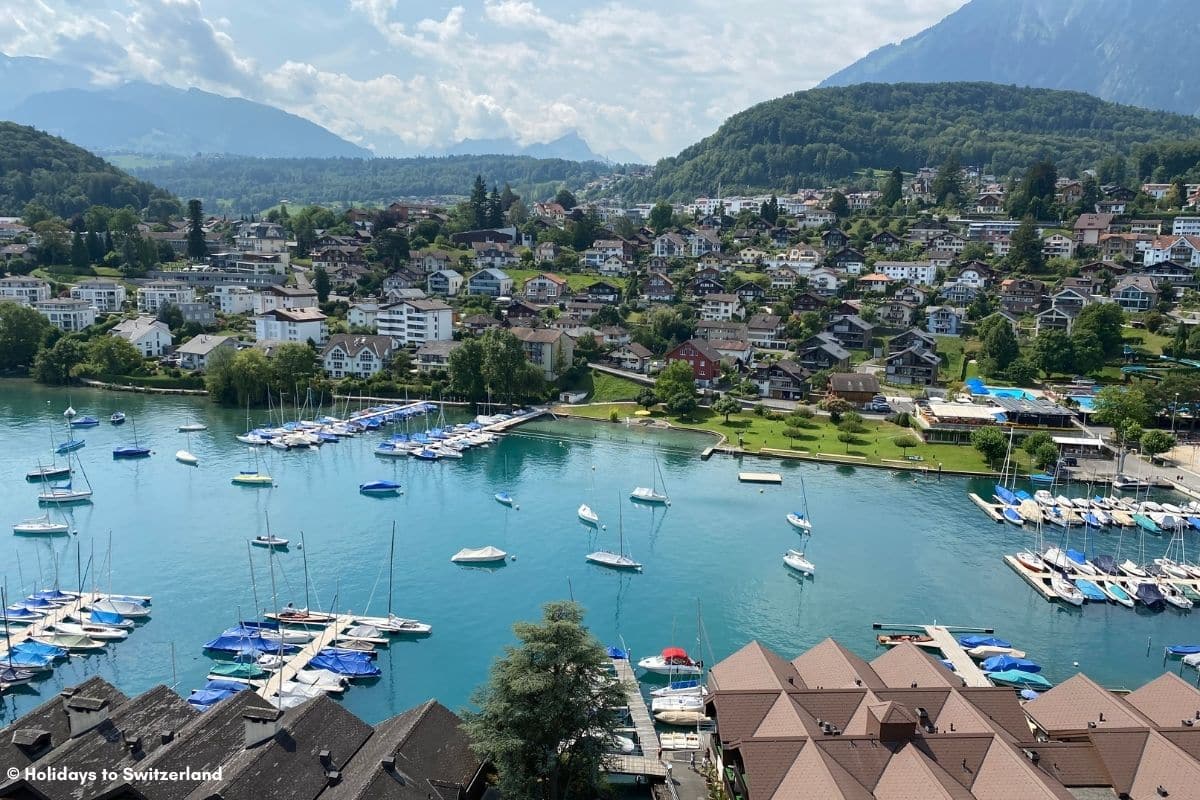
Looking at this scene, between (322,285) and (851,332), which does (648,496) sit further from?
(322,285)

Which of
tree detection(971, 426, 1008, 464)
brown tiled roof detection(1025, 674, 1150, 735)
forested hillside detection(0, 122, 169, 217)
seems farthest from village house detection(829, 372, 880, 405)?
forested hillside detection(0, 122, 169, 217)

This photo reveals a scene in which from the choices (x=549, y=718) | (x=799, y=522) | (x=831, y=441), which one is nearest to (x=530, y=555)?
(x=799, y=522)

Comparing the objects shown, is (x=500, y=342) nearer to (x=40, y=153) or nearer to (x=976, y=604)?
(x=976, y=604)

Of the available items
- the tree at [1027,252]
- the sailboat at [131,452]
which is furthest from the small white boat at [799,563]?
the tree at [1027,252]

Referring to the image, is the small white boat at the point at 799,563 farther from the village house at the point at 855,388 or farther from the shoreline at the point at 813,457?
the village house at the point at 855,388

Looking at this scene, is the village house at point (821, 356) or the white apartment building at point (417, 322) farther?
the white apartment building at point (417, 322)

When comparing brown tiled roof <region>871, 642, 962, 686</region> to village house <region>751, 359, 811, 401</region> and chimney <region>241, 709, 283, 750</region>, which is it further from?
village house <region>751, 359, 811, 401</region>
